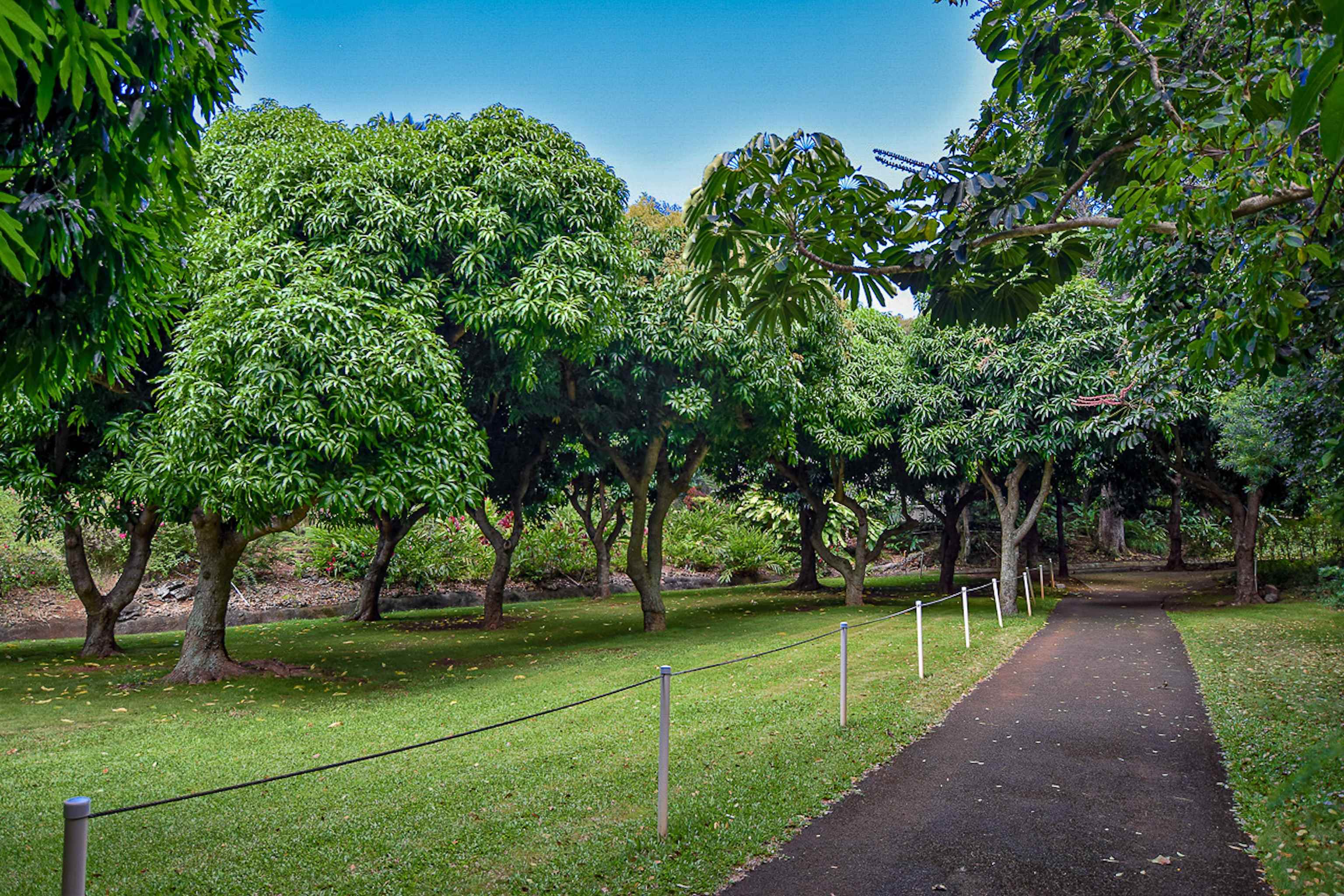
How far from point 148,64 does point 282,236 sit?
22.5ft

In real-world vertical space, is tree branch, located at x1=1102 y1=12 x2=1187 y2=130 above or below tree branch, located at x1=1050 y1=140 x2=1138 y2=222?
above

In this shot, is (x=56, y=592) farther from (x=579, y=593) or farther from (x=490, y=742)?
(x=490, y=742)

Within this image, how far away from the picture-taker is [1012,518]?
1852 cm

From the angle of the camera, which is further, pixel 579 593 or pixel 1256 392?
pixel 579 593

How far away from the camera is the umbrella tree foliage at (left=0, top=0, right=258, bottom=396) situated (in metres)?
3.71

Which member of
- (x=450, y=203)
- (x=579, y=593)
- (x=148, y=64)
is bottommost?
(x=579, y=593)

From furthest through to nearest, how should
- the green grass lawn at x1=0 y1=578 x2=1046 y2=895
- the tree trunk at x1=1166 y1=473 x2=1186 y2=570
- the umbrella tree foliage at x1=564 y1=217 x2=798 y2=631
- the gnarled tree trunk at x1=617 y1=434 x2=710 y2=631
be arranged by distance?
the tree trunk at x1=1166 y1=473 x2=1186 y2=570 < the gnarled tree trunk at x1=617 y1=434 x2=710 y2=631 < the umbrella tree foliage at x1=564 y1=217 x2=798 y2=631 < the green grass lawn at x1=0 y1=578 x2=1046 y2=895

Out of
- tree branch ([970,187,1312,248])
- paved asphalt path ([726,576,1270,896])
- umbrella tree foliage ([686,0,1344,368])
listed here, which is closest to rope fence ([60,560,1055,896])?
paved asphalt path ([726,576,1270,896])

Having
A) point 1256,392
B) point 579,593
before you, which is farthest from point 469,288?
point 579,593

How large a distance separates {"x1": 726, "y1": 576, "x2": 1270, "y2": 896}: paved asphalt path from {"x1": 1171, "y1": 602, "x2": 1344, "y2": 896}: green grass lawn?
168mm

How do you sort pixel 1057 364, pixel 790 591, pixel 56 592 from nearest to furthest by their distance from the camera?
pixel 1057 364 → pixel 56 592 → pixel 790 591

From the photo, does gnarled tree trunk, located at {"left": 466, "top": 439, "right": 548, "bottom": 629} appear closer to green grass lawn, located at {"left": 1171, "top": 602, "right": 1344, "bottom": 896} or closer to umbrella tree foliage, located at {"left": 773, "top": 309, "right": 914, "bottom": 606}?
umbrella tree foliage, located at {"left": 773, "top": 309, "right": 914, "bottom": 606}

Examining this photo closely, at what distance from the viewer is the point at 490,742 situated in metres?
7.57

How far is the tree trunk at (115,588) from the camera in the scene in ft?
41.6
